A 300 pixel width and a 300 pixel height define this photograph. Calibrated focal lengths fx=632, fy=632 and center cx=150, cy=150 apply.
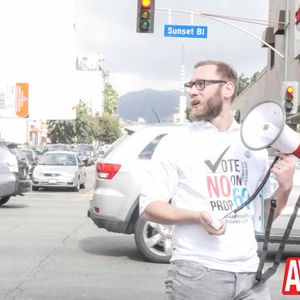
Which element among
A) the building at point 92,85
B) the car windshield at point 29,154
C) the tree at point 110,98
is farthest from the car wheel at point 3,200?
the tree at point 110,98

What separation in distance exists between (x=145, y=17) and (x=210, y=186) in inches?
640

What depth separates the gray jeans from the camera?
2766 mm

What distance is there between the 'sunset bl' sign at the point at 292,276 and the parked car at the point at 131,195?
15.6 feet

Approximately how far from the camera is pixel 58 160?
22.9m

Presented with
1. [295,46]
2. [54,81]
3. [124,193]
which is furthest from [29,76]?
[124,193]

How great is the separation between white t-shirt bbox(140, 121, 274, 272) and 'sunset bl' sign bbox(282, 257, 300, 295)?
19 centimetres

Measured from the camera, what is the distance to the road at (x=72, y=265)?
641cm

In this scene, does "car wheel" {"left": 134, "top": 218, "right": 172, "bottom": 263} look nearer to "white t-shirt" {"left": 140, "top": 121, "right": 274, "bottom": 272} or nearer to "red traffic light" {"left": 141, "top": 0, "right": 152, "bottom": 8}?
"white t-shirt" {"left": 140, "top": 121, "right": 274, "bottom": 272}

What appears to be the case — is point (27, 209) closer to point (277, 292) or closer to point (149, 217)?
point (277, 292)

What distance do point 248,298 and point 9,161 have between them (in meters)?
12.5

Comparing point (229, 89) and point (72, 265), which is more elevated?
point (229, 89)

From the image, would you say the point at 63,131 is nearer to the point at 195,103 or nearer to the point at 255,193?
the point at 195,103

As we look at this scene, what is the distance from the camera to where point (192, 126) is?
2.97m

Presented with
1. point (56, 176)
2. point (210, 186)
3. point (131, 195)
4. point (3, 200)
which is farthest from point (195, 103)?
point (56, 176)
